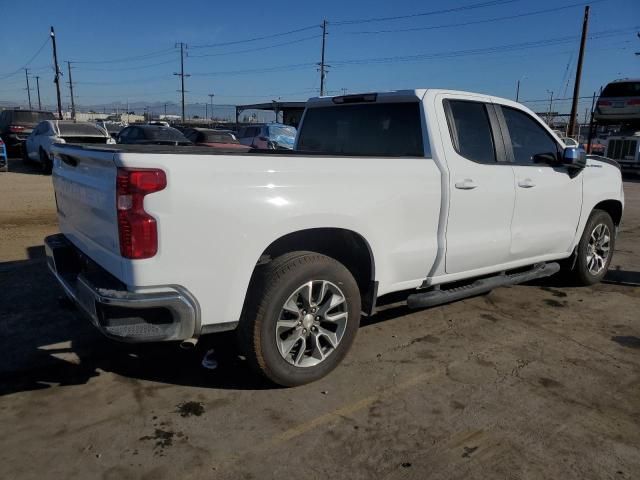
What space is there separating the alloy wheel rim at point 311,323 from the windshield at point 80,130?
12.9 metres

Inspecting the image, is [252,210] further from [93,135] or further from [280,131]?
[280,131]

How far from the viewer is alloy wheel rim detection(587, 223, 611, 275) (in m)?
5.65

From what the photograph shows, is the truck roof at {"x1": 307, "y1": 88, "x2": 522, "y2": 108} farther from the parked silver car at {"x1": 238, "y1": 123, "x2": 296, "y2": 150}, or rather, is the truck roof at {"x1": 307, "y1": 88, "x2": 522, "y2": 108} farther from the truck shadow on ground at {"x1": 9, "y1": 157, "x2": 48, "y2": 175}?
the parked silver car at {"x1": 238, "y1": 123, "x2": 296, "y2": 150}

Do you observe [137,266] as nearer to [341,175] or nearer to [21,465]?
[21,465]

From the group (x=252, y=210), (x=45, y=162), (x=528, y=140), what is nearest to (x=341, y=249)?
(x=252, y=210)

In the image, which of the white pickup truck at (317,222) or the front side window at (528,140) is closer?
the white pickup truck at (317,222)

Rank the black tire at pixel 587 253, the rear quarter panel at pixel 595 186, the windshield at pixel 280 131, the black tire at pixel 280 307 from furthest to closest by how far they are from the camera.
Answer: the windshield at pixel 280 131
the black tire at pixel 587 253
the rear quarter panel at pixel 595 186
the black tire at pixel 280 307

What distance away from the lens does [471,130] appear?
14.0 feet

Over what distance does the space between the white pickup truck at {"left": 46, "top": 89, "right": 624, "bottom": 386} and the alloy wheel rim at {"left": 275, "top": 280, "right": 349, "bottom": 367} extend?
0.01 meters

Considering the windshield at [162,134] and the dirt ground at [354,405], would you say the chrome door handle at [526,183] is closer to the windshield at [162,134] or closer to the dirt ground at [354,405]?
the dirt ground at [354,405]

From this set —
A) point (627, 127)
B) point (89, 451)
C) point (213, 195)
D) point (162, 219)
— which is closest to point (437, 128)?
point (213, 195)

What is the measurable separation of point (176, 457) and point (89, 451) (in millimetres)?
466

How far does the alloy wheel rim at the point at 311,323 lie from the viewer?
10.8 ft

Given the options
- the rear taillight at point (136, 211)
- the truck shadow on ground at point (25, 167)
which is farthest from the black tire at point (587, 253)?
the truck shadow on ground at point (25, 167)
